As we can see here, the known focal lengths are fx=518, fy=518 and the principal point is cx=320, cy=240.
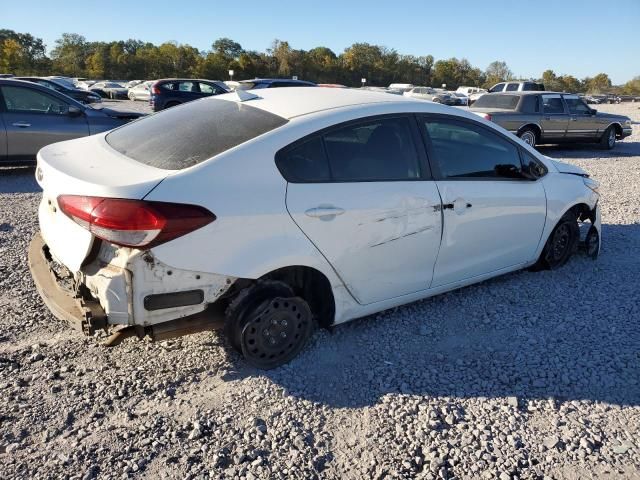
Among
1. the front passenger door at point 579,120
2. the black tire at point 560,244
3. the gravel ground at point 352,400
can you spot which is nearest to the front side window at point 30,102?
the gravel ground at point 352,400

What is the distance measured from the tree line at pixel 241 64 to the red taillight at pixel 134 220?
69.4 metres

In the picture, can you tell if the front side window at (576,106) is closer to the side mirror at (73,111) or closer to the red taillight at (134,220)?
the side mirror at (73,111)

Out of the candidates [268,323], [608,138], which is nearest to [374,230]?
[268,323]

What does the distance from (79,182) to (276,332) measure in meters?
1.37

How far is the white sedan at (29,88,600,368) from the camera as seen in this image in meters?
2.62

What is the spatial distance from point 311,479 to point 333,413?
496 millimetres

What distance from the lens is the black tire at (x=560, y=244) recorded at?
4.73 m

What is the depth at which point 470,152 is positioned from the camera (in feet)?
12.8

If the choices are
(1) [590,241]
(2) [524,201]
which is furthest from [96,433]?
(1) [590,241]

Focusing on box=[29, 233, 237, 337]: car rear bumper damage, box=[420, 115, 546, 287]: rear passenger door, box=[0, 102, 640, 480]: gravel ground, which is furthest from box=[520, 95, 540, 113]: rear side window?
box=[29, 233, 237, 337]: car rear bumper damage

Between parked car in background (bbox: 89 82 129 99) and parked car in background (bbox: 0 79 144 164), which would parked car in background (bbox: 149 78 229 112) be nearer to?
parked car in background (bbox: 0 79 144 164)

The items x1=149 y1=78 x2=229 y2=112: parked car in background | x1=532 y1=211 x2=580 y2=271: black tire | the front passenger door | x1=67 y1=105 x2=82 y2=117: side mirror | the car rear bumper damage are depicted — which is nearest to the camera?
the car rear bumper damage

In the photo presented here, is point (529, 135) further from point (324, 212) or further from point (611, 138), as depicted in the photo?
point (324, 212)

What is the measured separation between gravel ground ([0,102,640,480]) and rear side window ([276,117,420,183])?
112 cm
